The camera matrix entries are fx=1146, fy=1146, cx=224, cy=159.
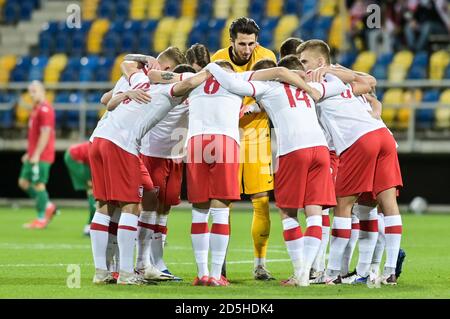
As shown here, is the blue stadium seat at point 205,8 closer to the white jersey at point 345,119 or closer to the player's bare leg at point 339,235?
the white jersey at point 345,119

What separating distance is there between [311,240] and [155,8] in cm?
1906

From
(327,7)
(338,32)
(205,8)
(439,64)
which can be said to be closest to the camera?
(439,64)

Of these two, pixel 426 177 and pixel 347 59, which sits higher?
pixel 347 59

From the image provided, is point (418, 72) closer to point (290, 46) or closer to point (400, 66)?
point (400, 66)

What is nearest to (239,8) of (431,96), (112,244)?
(431,96)

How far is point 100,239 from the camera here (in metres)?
9.76

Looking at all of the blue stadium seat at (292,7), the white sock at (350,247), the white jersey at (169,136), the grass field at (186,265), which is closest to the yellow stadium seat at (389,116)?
the grass field at (186,265)

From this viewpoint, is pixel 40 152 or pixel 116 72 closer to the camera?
pixel 40 152

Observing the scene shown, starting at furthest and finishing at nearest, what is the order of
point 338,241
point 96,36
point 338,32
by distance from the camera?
point 96,36
point 338,32
point 338,241

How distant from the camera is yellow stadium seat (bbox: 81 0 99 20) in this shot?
28234 mm

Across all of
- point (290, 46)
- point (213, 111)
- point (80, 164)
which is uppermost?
point (290, 46)

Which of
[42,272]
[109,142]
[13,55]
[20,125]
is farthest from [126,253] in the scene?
[13,55]

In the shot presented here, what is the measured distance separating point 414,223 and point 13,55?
1293 cm

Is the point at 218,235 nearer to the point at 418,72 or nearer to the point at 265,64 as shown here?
the point at 265,64
